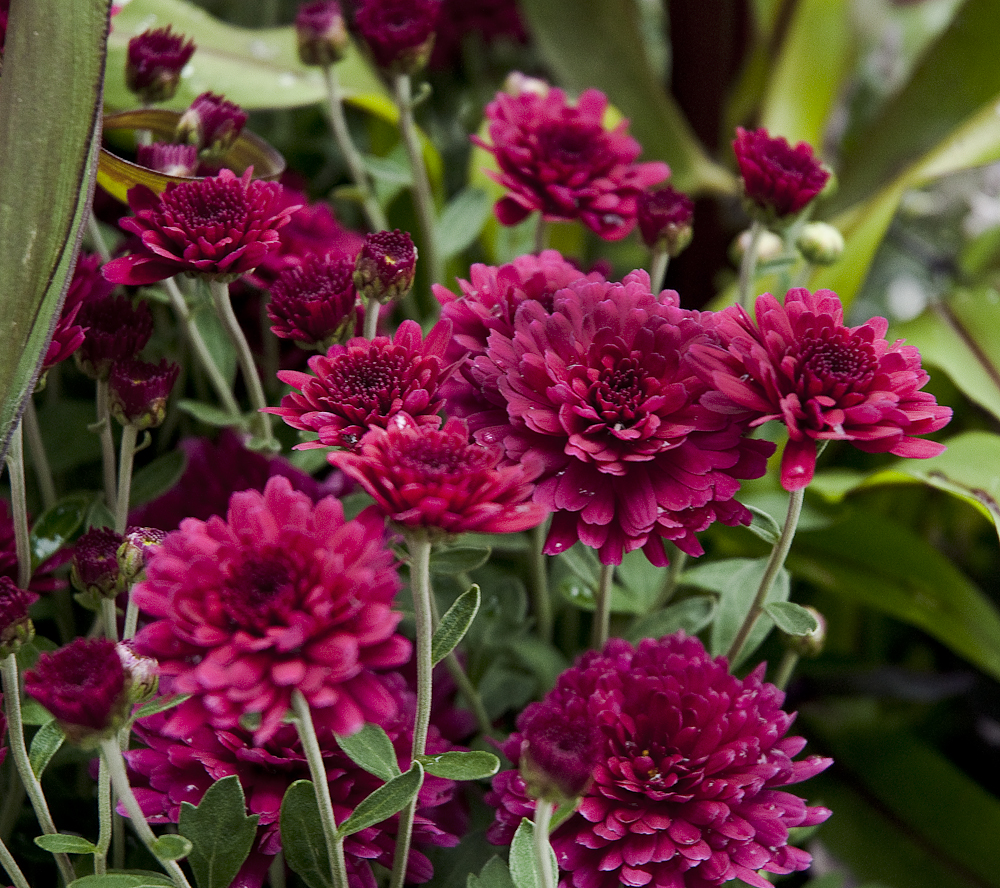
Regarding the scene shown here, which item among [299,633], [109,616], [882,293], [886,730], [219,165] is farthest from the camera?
[882,293]

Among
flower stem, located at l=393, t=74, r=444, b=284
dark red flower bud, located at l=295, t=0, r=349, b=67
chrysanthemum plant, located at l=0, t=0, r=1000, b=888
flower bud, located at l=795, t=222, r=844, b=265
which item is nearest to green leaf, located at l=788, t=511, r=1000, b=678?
chrysanthemum plant, located at l=0, t=0, r=1000, b=888

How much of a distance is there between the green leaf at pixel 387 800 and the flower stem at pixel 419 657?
15 mm

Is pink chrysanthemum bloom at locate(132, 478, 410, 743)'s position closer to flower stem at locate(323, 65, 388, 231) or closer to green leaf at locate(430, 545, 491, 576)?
green leaf at locate(430, 545, 491, 576)

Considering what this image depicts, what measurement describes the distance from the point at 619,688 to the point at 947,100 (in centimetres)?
53

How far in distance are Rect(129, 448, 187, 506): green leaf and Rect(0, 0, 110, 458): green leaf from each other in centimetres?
14

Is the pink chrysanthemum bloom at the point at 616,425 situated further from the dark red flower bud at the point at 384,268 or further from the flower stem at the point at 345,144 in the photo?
the flower stem at the point at 345,144

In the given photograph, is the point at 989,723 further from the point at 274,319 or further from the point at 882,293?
the point at 274,319

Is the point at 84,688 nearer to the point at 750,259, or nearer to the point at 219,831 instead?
the point at 219,831

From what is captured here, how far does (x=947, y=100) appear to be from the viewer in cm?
65

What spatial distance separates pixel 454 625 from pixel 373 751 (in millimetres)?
47

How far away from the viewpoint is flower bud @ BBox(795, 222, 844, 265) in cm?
44

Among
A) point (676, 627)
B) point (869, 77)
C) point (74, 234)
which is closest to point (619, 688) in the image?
point (676, 627)

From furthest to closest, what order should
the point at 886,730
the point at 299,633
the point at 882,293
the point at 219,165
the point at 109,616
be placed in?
the point at 882,293 < the point at 886,730 < the point at 219,165 < the point at 109,616 < the point at 299,633

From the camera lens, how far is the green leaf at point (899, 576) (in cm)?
51
